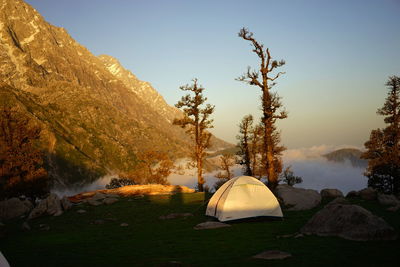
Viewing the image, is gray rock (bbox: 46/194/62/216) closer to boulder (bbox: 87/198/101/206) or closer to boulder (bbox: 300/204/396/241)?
boulder (bbox: 87/198/101/206)

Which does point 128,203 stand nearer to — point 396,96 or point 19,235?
point 19,235

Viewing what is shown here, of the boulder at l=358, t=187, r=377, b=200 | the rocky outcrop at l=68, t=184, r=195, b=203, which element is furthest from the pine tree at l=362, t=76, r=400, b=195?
the rocky outcrop at l=68, t=184, r=195, b=203

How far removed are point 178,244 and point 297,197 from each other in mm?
17114

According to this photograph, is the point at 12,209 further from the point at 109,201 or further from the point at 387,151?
the point at 387,151

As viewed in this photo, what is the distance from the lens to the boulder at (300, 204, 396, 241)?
15678 millimetres

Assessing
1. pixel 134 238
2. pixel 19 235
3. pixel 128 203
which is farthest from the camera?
pixel 128 203

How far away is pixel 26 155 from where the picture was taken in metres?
51.9

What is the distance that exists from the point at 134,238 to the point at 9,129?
134 ft

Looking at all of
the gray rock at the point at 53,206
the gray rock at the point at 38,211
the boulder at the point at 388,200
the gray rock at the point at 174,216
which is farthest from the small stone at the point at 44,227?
the boulder at the point at 388,200

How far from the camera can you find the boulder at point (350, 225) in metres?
15.7

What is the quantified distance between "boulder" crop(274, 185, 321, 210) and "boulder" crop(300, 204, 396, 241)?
12.3 meters

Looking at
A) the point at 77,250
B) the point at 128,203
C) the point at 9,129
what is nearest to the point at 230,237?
the point at 77,250

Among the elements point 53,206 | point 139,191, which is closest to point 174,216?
point 53,206

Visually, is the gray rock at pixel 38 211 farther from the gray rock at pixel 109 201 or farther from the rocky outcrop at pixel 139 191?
the rocky outcrop at pixel 139 191
